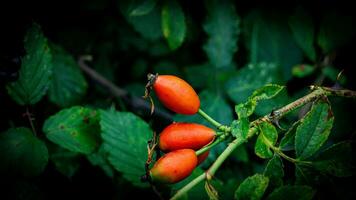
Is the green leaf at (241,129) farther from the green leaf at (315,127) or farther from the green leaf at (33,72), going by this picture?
the green leaf at (33,72)

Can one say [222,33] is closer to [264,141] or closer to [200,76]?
[200,76]

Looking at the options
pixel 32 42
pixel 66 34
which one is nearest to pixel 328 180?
pixel 32 42

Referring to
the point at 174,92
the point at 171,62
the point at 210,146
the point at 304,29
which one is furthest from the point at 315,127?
the point at 171,62

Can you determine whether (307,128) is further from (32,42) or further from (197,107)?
(32,42)

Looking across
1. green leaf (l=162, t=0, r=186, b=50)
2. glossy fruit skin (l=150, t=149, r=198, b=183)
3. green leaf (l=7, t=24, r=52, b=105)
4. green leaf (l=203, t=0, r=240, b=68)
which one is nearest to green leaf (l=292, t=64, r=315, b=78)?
green leaf (l=203, t=0, r=240, b=68)

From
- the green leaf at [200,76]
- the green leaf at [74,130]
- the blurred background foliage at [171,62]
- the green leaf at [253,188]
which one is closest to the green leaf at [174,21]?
the blurred background foliage at [171,62]

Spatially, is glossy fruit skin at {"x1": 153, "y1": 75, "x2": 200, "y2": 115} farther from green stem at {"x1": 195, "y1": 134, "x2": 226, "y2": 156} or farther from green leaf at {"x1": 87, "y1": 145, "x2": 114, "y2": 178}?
green leaf at {"x1": 87, "y1": 145, "x2": 114, "y2": 178}

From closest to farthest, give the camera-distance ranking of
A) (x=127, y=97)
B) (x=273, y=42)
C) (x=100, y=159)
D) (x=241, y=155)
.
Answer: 1. (x=100, y=159)
2. (x=241, y=155)
3. (x=127, y=97)
4. (x=273, y=42)
